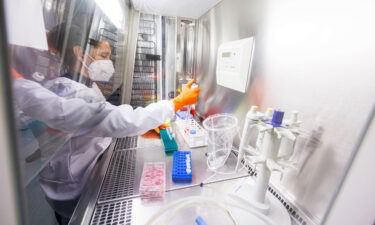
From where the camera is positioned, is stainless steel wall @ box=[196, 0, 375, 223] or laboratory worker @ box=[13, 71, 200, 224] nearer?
stainless steel wall @ box=[196, 0, 375, 223]

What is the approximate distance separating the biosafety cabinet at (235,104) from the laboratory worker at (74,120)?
0.01 meters

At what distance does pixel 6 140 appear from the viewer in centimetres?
19

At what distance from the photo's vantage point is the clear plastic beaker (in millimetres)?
880

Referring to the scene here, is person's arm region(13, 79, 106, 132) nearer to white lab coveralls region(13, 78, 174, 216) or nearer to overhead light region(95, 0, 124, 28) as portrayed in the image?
white lab coveralls region(13, 78, 174, 216)

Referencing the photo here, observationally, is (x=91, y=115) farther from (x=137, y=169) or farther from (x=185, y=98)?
(x=185, y=98)

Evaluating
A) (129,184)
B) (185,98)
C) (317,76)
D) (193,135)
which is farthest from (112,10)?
(317,76)

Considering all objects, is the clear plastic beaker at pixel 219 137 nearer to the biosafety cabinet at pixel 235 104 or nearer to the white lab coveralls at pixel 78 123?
the biosafety cabinet at pixel 235 104

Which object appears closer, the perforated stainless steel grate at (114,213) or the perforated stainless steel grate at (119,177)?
the perforated stainless steel grate at (114,213)

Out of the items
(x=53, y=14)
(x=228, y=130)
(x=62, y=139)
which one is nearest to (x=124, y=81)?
(x=62, y=139)

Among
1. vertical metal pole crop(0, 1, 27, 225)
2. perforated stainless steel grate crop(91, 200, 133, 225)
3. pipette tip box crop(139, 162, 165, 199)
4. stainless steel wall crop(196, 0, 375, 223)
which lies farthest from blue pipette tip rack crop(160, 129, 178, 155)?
vertical metal pole crop(0, 1, 27, 225)

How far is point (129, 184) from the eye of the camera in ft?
2.35

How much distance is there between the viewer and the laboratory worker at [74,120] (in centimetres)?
62

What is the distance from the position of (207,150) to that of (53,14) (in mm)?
986

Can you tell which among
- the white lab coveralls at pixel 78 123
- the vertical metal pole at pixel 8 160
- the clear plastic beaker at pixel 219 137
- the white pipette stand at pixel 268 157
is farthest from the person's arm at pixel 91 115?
the white pipette stand at pixel 268 157
